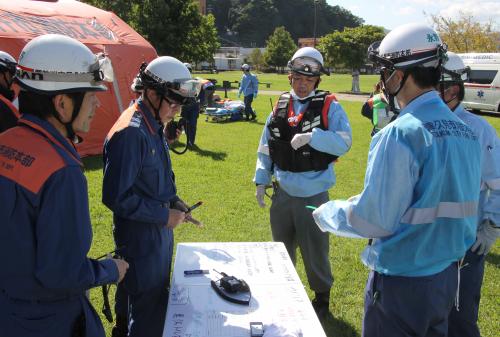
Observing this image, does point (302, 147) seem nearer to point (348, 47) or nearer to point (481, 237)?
point (481, 237)

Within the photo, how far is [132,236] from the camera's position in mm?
2707

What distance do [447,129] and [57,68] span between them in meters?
1.90

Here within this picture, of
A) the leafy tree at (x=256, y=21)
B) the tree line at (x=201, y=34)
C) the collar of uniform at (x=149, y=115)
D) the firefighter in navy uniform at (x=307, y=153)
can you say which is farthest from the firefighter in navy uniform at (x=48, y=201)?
the leafy tree at (x=256, y=21)

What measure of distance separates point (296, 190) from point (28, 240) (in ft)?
8.47

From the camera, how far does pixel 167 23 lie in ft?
98.8

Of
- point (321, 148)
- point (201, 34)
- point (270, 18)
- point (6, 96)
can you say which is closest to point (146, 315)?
point (321, 148)

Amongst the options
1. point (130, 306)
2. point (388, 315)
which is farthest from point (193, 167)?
point (388, 315)

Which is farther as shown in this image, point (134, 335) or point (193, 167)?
point (193, 167)

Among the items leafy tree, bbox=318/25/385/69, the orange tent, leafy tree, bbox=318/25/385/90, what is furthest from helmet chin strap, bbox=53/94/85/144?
leafy tree, bbox=318/25/385/69

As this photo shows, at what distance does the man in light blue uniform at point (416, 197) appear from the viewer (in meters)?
2.06

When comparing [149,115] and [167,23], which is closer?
Result: [149,115]

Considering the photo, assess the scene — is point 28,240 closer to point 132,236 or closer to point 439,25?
point 132,236

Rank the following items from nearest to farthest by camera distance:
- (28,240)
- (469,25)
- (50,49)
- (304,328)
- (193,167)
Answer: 1. (28,240)
2. (50,49)
3. (304,328)
4. (193,167)
5. (469,25)

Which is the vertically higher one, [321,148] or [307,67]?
[307,67]
